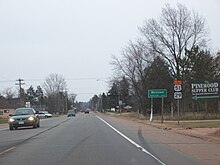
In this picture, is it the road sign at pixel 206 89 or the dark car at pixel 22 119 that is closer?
the dark car at pixel 22 119

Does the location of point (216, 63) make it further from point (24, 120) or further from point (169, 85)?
point (24, 120)

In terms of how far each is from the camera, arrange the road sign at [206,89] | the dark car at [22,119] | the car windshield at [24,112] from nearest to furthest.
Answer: the dark car at [22,119] < the car windshield at [24,112] < the road sign at [206,89]

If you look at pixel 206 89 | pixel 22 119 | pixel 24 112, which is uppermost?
pixel 206 89

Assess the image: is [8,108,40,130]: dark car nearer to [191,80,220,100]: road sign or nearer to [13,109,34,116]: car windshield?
[13,109,34,116]: car windshield

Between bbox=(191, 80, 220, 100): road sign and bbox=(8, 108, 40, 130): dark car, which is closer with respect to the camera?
bbox=(8, 108, 40, 130): dark car

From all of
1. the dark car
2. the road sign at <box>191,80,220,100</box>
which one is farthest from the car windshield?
the road sign at <box>191,80,220,100</box>

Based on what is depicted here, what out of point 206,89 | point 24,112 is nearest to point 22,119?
point 24,112

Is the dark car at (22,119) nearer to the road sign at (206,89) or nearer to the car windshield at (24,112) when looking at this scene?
the car windshield at (24,112)

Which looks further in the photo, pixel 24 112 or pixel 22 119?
pixel 24 112

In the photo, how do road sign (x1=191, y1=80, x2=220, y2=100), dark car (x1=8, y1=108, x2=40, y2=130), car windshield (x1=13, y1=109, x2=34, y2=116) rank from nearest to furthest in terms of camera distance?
dark car (x1=8, y1=108, x2=40, y2=130)
car windshield (x1=13, y1=109, x2=34, y2=116)
road sign (x1=191, y1=80, x2=220, y2=100)

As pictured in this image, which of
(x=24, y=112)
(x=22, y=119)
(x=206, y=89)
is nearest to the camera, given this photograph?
(x=22, y=119)

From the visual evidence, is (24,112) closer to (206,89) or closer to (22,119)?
(22,119)

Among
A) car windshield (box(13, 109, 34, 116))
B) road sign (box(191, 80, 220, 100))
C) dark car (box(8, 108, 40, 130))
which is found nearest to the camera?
dark car (box(8, 108, 40, 130))

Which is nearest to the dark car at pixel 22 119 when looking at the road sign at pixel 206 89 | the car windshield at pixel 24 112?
the car windshield at pixel 24 112
